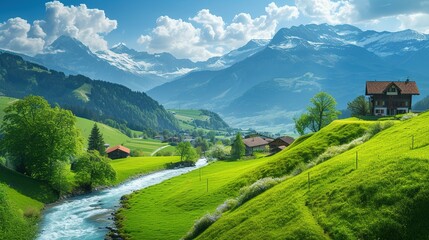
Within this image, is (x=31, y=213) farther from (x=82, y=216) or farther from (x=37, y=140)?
(x=37, y=140)

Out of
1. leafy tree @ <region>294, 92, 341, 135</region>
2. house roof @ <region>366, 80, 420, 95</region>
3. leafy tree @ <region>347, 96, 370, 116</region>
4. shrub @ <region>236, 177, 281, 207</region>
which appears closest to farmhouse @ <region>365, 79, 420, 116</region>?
house roof @ <region>366, 80, 420, 95</region>

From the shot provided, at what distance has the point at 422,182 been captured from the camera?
31094 mm

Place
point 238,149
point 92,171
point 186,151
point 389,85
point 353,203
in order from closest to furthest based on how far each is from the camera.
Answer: point 353,203, point 92,171, point 389,85, point 238,149, point 186,151

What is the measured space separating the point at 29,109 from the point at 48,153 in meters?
14.3

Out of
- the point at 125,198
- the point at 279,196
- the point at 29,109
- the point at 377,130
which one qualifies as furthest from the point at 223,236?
the point at 29,109

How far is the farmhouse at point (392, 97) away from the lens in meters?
118

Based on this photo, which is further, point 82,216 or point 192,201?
point 82,216

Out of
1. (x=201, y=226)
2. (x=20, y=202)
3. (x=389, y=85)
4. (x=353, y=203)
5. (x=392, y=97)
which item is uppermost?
(x=389, y=85)

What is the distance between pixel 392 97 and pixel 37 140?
104697mm

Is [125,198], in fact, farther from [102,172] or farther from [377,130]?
[377,130]

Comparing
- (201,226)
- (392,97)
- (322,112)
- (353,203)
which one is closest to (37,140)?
(201,226)

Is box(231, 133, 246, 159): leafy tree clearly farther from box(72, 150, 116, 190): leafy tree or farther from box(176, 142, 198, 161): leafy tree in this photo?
box(72, 150, 116, 190): leafy tree

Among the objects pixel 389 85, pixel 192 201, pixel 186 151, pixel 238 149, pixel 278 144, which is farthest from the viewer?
pixel 186 151

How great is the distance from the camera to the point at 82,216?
258 ft
